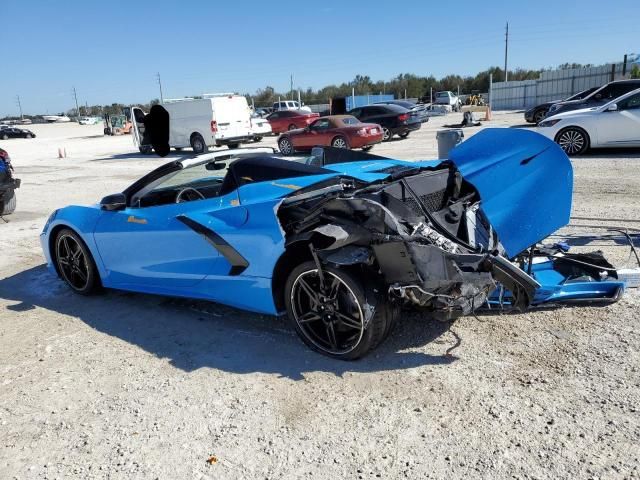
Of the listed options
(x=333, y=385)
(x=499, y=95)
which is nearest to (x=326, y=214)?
(x=333, y=385)

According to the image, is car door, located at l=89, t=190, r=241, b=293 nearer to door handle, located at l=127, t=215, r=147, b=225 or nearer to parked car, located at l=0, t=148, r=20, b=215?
door handle, located at l=127, t=215, r=147, b=225

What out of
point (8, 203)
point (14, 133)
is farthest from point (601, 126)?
A: point (14, 133)

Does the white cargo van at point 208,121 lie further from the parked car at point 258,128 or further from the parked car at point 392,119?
the parked car at point 392,119

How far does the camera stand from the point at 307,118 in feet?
89.9

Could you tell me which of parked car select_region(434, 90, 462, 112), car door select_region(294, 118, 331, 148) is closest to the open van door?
car door select_region(294, 118, 331, 148)

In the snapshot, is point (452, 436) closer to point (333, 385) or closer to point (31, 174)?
point (333, 385)

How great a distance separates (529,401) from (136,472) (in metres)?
2.12

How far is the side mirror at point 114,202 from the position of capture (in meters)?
4.63

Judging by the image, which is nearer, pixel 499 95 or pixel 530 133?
pixel 530 133

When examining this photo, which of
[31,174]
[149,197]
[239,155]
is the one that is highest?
[239,155]

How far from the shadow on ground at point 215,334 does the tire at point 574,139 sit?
9.68 metres

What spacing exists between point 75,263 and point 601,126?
36.1 ft

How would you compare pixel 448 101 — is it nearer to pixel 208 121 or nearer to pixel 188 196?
pixel 208 121

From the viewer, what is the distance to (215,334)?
13.3ft
